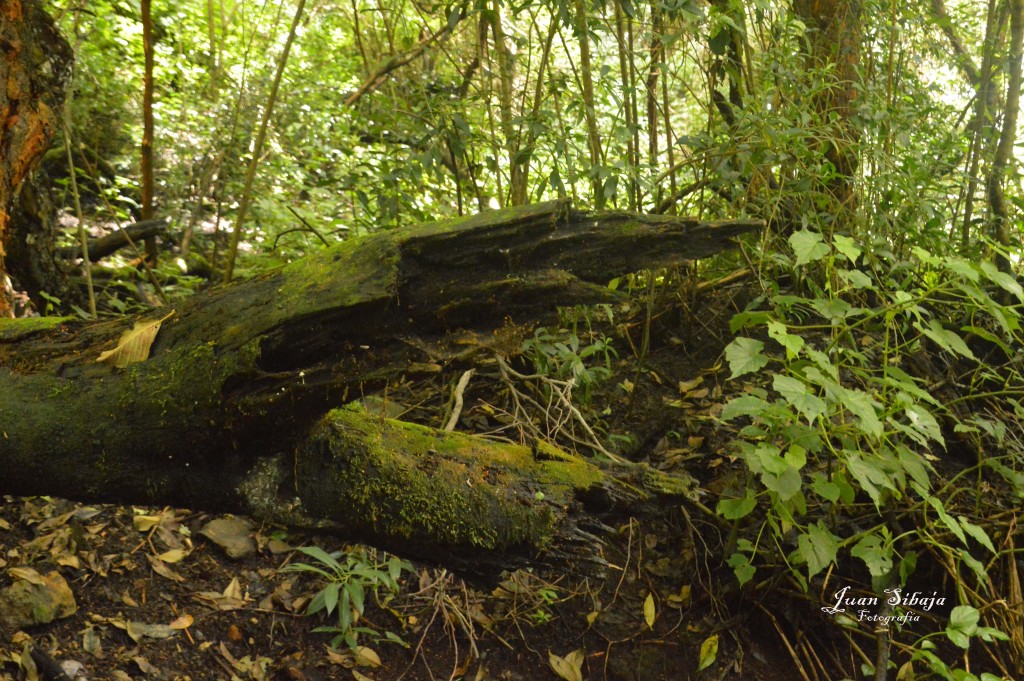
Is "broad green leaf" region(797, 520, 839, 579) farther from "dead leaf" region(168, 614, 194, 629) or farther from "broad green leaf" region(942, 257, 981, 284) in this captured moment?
"dead leaf" region(168, 614, 194, 629)

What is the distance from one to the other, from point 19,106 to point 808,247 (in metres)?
2.54

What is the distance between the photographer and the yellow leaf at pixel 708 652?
9.07 ft

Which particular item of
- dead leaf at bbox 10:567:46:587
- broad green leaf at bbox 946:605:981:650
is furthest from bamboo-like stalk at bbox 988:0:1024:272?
dead leaf at bbox 10:567:46:587

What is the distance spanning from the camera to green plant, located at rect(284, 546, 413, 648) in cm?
270

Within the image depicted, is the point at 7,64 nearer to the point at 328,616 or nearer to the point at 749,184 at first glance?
the point at 328,616

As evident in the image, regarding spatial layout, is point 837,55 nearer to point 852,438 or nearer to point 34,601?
point 852,438

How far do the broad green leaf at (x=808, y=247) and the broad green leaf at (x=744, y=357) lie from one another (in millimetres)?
271

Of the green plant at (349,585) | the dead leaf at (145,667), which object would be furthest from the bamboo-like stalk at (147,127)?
the dead leaf at (145,667)

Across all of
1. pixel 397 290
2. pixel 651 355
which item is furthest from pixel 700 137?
pixel 397 290

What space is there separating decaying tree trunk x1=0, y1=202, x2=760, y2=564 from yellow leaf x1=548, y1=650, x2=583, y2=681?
977 millimetres

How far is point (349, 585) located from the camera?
2730mm

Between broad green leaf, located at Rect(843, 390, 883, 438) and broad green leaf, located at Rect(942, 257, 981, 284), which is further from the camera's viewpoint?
broad green leaf, located at Rect(942, 257, 981, 284)

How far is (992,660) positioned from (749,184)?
6.78 feet

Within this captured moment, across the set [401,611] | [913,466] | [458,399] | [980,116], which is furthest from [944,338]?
[980,116]
